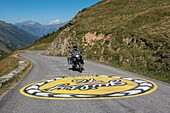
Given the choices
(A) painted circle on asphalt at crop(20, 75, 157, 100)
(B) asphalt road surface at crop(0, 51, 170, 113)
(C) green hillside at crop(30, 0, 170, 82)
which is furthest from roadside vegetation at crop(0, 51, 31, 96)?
(C) green hillside at crop(30, 0, 170, 82)

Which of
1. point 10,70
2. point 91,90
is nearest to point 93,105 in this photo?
point 91,90

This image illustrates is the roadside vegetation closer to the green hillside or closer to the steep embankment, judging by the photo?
the green hillside

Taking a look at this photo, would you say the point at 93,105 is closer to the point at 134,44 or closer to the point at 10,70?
the point at 134,44

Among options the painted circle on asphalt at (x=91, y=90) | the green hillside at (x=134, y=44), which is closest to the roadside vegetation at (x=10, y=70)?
the painted circle on asphalt at (x=91, y=90)

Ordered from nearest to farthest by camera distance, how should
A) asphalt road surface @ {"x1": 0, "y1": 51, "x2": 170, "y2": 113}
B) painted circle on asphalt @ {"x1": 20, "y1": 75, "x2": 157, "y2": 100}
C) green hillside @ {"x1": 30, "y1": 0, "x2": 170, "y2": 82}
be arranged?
asphalt road surface @ {"x1": 0, "y1": 51, "x2": 170, "y2": 113} → painted circle on asphalt @ {"x1": 20, "y1": 75, "x2": 157, "y2": 100} → green hillside @ {"x1": 30, "y1": 0, "x2": 170, "y2": 82}

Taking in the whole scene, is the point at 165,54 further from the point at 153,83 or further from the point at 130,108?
the point at 130,108

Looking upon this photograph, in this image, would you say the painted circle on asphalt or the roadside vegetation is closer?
the painted circle on asphalt

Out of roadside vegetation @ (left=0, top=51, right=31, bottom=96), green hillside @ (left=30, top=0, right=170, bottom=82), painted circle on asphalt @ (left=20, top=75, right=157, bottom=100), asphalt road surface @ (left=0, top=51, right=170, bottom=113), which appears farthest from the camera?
green hillside @ (left=30, top=0, right=170, bottom=82)

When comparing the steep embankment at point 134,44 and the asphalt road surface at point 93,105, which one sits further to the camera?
the steep embankment at point 134,44

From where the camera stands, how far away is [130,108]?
30.8 feet

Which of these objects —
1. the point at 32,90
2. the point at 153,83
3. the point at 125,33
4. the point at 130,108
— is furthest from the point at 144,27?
the point at 130,108

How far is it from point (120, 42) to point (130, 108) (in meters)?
27.5

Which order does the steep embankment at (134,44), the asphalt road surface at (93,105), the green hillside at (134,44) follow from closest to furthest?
the asphalt road surface at (93,105)
the green hillside at (134,44)
the steep embankment at (134,44)

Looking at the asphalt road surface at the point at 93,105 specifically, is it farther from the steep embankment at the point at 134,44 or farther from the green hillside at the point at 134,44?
the steep embankment at the point at 134,44
